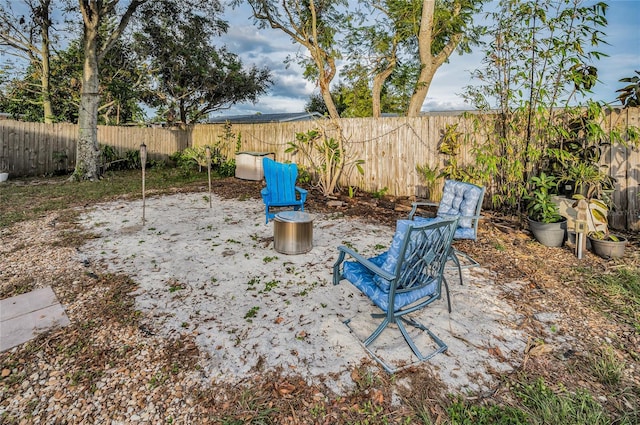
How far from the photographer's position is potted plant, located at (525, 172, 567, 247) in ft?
12.4

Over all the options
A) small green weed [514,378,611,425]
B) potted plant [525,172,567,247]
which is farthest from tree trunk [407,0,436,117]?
small green weed [514,378,611,425]

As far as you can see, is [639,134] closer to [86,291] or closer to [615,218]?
[615,218]

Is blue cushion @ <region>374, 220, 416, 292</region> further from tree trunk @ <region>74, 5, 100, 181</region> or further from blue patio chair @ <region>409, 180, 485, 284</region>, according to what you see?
tree trunk @ <region>74, 5, 100, 181</region>

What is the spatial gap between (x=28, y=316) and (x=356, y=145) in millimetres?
5879

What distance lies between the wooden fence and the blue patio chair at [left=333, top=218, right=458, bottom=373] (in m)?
3.95

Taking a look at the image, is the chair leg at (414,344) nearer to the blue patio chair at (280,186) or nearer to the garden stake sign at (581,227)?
the garden stake sign at (581,227)

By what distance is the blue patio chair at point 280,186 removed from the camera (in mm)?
4637

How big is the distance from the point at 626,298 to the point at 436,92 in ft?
24.9

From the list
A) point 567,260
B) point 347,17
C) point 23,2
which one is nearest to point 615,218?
point 567,260

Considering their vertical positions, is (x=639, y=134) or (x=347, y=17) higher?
(x=347, y=17)

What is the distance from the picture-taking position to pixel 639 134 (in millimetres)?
3752

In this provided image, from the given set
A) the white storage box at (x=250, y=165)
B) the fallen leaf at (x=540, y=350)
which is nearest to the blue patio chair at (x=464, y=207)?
the fallen leaf at (x=540, y=350)

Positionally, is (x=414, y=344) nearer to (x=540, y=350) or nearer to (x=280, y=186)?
(x=540, y=350)

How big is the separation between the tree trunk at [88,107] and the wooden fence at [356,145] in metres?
1.84
